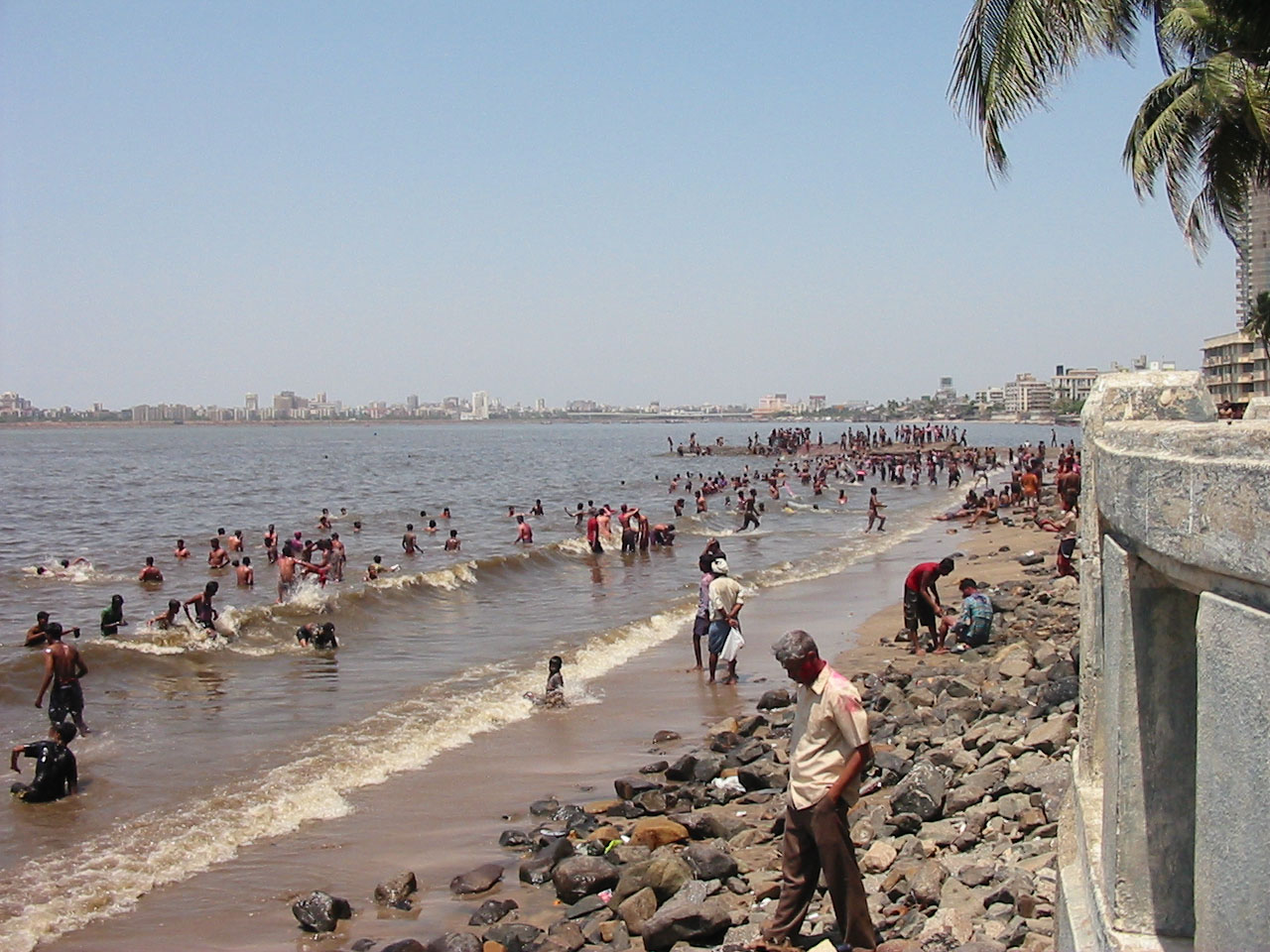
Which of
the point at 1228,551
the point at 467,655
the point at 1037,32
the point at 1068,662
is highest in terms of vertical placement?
the point at 1037,32

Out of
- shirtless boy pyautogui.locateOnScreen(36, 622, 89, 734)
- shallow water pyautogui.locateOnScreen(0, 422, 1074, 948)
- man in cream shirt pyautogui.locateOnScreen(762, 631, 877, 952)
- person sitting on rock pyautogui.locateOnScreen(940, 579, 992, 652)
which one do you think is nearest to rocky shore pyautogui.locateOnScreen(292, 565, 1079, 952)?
man in cream shirt pyautogui.locateOnScreen(762, 631, 877, 952)

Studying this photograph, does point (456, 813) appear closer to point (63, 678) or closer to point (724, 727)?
point (724, 727)

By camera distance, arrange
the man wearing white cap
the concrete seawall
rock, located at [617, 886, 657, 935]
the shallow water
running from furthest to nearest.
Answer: the man wearing white cap
the shallow water
rock, located at [617, 886, 657, 935]
the concrete seawall

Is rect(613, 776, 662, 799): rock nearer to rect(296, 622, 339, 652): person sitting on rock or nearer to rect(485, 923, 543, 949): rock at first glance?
rect(485, 923, 543, 949): rock

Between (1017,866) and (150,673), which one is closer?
(1017,866)

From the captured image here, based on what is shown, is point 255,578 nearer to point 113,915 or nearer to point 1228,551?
point 113,915

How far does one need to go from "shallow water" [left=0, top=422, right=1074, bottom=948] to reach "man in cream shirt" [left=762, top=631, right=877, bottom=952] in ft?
16.9

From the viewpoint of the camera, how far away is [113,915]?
25.6ft

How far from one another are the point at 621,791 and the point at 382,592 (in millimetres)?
14428

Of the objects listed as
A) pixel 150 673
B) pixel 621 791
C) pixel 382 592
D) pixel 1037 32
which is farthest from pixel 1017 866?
pixel 382 592

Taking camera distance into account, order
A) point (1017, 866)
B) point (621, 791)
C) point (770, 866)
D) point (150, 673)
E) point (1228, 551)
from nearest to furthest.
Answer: point (1228, 551) < point (1017, 866) < point (770, 866) < point (621, 791) < point (150, 673)

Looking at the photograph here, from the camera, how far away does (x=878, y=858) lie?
6.77m

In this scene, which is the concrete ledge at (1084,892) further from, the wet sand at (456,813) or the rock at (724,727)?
the rock at (724,727)

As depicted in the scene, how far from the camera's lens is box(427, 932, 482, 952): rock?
22.0 ft
